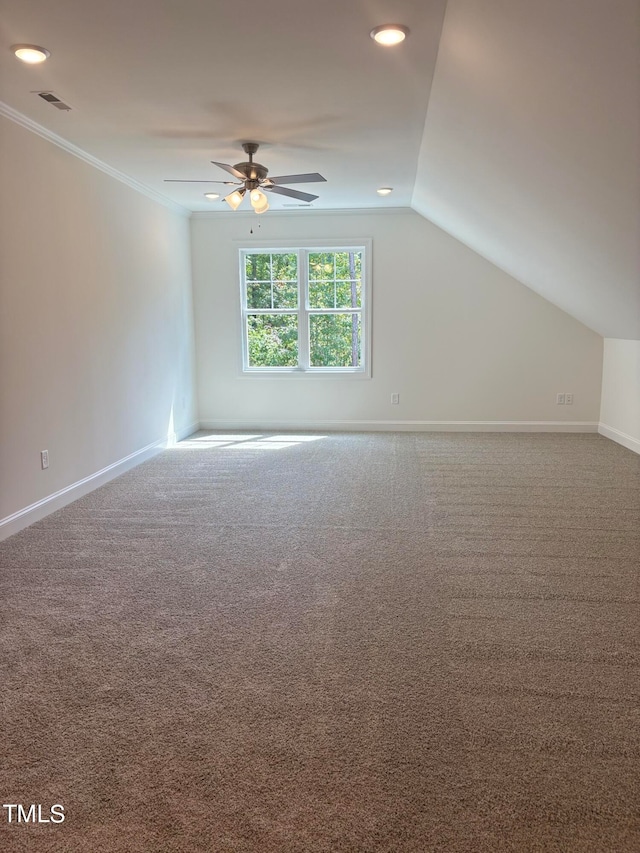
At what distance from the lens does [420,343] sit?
6859 millimetres

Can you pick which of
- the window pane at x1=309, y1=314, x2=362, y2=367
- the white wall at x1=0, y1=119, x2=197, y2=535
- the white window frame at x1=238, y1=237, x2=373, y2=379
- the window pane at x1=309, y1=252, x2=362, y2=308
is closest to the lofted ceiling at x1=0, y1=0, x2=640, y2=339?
the white wall at x1=0, y1=119, x2=197, y2=535

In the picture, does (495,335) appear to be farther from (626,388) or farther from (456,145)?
(456,145)

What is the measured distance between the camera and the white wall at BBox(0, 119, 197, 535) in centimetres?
366

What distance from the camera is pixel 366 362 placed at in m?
6.97

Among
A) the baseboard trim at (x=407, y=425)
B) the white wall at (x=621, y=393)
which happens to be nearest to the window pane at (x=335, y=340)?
the baseboard trim at (x=407, y=425)

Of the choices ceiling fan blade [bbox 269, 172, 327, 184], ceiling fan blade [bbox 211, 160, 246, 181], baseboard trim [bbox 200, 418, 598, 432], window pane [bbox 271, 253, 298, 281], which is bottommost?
baseboard trim [bbox 200, 418, 598, 432]

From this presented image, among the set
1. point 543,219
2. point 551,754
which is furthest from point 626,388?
point 551,754

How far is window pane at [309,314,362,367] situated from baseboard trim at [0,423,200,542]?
2.09 metres

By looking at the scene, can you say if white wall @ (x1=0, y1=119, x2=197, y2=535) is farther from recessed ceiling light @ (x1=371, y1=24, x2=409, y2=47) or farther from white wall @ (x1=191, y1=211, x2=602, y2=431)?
recessed ceiling light @ (x1=371, y1=24, x2=409, y2=47)

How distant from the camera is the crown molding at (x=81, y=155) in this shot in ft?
11.7

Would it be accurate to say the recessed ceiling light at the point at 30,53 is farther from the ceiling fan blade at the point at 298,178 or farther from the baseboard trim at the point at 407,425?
the baseboard trim at the point at 407,425

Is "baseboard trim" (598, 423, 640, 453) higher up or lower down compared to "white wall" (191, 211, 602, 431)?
lower down

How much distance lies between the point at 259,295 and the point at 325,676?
5545 mm

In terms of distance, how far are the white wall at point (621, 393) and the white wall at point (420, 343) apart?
0.17 m
